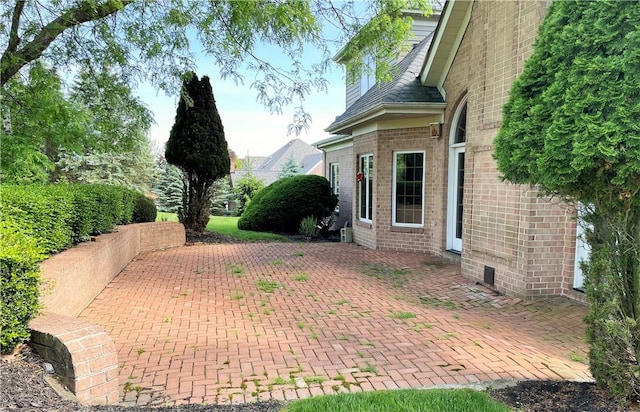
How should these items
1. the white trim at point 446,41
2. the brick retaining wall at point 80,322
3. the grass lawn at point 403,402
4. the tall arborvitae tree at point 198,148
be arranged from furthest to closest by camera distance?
the tall arborvitae tree at point 198,148 → the white trim at point 446,41 → the brick retaining wall at point 80,322 → the grass lawn at point 403,402

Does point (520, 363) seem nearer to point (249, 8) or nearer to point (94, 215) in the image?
point (249, 8)

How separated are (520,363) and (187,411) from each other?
9.92 feet

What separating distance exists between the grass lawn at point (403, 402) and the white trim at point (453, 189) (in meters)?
6.51

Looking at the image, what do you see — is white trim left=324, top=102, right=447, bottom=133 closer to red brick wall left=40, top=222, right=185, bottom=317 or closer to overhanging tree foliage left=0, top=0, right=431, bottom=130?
overhanging tree foliage left=0, top=0, right=431, bottom=130

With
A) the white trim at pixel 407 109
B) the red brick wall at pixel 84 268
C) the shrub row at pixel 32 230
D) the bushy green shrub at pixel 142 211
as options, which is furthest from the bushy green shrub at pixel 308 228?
the shrub row at pixel 32 230

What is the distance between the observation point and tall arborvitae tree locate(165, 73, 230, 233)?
12398mm

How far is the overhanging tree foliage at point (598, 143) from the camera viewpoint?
2.57 meters

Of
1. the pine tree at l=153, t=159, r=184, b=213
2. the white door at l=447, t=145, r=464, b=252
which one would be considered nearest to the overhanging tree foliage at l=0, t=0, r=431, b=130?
the white door at l=447, t=145, r=464, b=252

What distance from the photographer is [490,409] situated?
291 cm

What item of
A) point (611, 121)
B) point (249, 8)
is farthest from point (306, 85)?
point (611, 121)

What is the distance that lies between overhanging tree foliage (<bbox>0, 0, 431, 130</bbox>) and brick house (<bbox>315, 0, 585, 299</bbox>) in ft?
5.47

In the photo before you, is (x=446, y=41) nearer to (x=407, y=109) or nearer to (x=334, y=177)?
(x=407, y=109)

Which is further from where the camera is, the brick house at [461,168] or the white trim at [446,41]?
the white trim at [446,41]

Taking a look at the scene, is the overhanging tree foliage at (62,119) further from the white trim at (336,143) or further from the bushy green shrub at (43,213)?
the white trim at (336,143)
